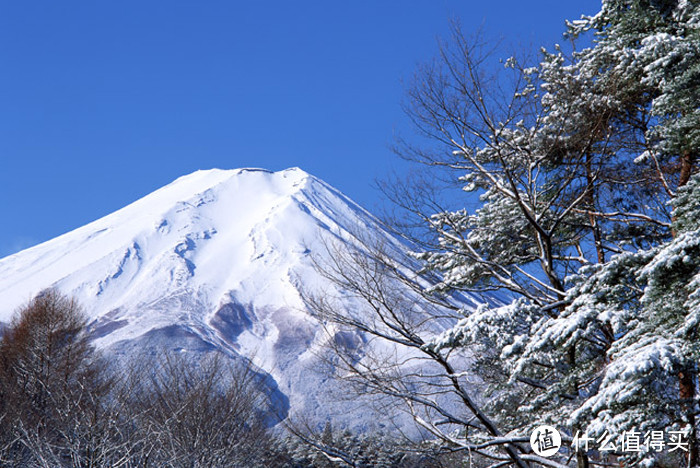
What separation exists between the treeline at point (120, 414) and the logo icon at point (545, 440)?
3.92ft

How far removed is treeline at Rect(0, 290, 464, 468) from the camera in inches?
372

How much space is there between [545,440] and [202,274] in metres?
92.6

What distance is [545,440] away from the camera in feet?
21.9

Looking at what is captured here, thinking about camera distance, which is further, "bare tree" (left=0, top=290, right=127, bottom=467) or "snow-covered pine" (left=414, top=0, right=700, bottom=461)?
"bare tree" (left=0, top=290, right=127, bottom=467)

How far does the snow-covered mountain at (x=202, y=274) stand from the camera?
75.1 m

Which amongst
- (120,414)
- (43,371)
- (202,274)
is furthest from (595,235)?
(202,274)

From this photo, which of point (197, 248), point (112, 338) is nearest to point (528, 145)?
point (112, 338)

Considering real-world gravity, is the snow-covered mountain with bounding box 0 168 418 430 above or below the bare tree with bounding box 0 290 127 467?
above

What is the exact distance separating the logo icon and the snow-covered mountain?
5821cm

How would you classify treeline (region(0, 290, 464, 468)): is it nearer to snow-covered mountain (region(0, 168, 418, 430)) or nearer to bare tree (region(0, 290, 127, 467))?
bare tree (region(0, 290, 127, 467))

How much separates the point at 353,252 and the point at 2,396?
1325 centimetres

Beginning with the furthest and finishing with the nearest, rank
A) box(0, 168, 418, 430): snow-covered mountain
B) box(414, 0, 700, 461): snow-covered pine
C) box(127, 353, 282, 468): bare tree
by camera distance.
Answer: box(0, 168, 418, 430): snow-covered mountain, box(127, 353, 282, 468): bare tree, box(414, 0, 700, 461): snow-covered pine

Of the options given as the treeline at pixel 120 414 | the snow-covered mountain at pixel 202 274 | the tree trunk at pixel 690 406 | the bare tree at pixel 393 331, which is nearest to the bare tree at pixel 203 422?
the treeline at pixel 120 414

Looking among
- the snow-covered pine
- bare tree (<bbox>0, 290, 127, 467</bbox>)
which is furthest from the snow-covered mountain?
the snow-covered pine
